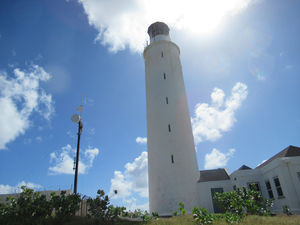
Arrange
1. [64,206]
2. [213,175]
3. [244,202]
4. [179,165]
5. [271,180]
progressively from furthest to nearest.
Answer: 1. [213,175]
2. [179,165]
3. [271,180]
4. [244,202]
5. [64,206]

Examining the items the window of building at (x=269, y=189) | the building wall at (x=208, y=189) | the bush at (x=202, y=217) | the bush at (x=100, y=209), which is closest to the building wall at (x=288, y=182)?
the window of building at (x=269, y=189)

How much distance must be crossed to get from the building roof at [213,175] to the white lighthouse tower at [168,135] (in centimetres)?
85

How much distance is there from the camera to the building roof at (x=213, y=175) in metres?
22.2

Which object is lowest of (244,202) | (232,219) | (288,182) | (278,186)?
(232,219)

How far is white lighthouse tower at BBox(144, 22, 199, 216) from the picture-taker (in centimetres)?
2141

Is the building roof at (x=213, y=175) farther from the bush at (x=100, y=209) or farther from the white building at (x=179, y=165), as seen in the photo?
the bush at (x=100, y=209)

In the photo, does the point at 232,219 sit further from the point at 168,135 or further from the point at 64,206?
the point at 168,135

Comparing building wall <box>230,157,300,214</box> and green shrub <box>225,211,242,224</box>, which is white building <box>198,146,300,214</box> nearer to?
building wall <box>230,157,300,214</box>

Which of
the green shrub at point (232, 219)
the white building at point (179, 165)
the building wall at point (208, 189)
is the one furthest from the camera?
the building wall at point (208, 189)

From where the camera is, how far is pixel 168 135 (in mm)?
23469

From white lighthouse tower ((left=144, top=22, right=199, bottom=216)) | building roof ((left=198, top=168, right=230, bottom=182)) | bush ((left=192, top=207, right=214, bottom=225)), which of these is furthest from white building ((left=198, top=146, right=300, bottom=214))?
bush ((left=192, top=207, right=214, bottom=225))

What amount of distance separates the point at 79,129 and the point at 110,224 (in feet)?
24.3

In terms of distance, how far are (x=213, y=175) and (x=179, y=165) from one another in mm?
3979

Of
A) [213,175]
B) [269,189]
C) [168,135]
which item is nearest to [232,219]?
[269,189]
